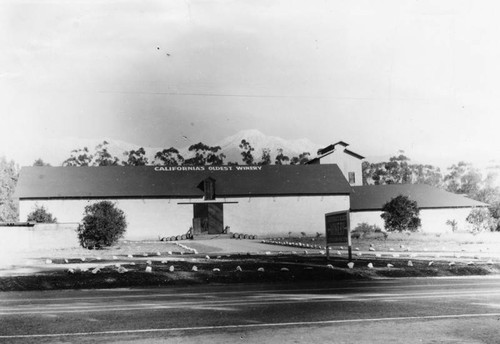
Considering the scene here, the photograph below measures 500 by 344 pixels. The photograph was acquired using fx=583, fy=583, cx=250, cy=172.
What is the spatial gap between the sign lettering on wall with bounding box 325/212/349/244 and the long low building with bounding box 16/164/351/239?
116 feet

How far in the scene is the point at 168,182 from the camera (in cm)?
5916

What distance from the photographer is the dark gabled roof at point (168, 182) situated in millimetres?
56312

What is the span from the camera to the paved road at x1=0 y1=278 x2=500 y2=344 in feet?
25.9

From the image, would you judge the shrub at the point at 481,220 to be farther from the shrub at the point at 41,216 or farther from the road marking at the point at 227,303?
the road marking at the point at 227,303

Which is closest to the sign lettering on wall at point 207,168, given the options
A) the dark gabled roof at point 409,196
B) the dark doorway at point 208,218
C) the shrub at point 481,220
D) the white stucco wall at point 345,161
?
the dark doorway at point 208,218

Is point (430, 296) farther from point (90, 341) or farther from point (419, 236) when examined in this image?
point (419, 236)

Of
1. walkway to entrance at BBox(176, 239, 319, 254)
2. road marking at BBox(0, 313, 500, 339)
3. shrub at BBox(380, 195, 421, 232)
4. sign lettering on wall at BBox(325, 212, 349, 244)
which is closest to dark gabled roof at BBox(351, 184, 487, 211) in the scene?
shrub at BBox(380, 195, 421, 232)

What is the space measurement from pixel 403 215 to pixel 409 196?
10.4 m

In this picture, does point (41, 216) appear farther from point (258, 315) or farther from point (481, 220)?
point (258, 315)

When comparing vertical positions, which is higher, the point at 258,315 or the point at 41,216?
the point at 41,216

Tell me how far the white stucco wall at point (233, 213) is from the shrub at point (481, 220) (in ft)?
41.8

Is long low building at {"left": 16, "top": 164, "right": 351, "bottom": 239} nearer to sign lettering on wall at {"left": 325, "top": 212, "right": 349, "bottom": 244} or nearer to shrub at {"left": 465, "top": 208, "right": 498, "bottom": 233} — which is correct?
shrub at {"left": 465, "top": 208, "right": 498, "bottom": 233}

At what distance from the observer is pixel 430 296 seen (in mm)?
12211

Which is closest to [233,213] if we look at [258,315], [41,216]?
[41,216]
